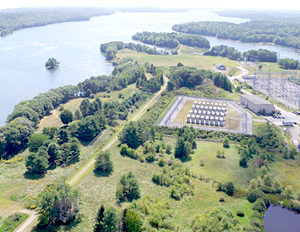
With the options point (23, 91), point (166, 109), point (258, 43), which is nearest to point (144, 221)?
point (166, 109)

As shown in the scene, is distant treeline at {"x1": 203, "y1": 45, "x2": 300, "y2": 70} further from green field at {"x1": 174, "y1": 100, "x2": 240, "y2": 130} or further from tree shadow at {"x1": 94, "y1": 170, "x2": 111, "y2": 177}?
tree shadow at {"x1": 94, "y1": 170, "x2": 111, "y2": 177}

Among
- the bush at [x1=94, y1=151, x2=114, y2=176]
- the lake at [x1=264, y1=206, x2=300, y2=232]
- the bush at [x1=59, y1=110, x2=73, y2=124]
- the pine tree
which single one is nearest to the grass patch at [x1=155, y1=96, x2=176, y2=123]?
the bush at [x1=59, y1=110, x2=73, y2=124]

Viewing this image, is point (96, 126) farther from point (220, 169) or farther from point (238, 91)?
point (238, 91)

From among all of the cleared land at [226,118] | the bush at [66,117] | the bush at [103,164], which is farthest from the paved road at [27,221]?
the cleared land at [226,118]

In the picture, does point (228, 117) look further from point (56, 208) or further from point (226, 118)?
point (56, 208)

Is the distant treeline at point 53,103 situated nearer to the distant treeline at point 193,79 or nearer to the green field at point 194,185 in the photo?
the distant treeline at point 193,79

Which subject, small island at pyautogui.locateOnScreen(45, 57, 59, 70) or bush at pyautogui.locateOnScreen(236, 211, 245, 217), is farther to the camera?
small island at pyautogui.locateOnScreen(45, 57, 59, 70)
